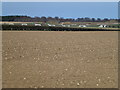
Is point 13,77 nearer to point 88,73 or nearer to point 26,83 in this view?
point 26,83

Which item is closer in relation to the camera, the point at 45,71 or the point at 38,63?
the point at 45,71

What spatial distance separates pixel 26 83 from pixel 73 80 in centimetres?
142

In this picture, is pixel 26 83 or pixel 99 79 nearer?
pixel 26 83

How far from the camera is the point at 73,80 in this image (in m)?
8.40

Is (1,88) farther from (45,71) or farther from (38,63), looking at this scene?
(38,63)

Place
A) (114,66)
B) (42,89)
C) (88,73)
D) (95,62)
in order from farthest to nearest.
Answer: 1. (95,62)
2. (114,66)
3. (88,73)
4. (42,89)

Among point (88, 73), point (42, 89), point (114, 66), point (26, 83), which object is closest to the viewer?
point (42, 89)

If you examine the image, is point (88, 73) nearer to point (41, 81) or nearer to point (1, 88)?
point (41, 81)

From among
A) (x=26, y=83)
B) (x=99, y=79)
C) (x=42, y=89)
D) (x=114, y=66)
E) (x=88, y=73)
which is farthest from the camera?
(x=114, y=66)

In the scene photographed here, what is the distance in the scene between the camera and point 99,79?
866 cm

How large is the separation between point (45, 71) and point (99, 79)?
202 cm

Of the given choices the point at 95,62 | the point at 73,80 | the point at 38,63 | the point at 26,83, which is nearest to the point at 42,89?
the point at 26,83

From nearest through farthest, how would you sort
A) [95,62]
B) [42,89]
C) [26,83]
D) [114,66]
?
1. [42,89]
2. [26,83]
3. [114,66]
4. [95,62]

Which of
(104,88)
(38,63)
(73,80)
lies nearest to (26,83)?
(73,80)
